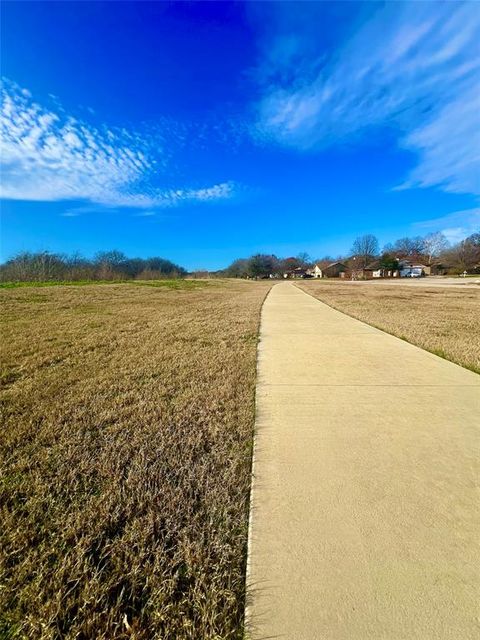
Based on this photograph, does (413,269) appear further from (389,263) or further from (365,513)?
(365,513)

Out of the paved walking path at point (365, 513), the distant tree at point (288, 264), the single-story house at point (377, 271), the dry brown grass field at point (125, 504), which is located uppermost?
the distant tree at point (288, 264)

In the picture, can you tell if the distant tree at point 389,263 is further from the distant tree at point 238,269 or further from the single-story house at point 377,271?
the distant tree at point 238,269

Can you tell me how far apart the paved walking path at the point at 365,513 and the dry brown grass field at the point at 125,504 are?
6.8 inches

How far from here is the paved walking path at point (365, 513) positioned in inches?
48.6

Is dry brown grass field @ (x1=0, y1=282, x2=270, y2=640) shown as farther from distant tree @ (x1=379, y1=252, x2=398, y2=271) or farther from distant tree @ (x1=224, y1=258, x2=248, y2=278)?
distant tree @ (x1=224, y1=258, x2=248, y2=278)

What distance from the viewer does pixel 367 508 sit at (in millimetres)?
1762

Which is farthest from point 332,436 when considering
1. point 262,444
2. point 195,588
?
point 195,588

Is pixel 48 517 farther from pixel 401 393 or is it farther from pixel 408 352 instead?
pixel 408 352

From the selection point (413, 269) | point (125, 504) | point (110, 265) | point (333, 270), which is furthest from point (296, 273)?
point (125, 504)

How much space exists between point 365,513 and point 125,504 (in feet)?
4.65

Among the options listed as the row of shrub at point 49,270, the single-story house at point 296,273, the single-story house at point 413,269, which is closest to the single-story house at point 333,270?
the single-story house at point 296,273

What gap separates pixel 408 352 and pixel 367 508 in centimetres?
409

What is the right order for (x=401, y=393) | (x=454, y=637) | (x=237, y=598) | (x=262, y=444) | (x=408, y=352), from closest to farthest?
(x=454, y=637)
(x=237, y=598)
(x=262, y=444)
(x=401, y=393)
(x=408, y=352)

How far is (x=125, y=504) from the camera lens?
1788mm
